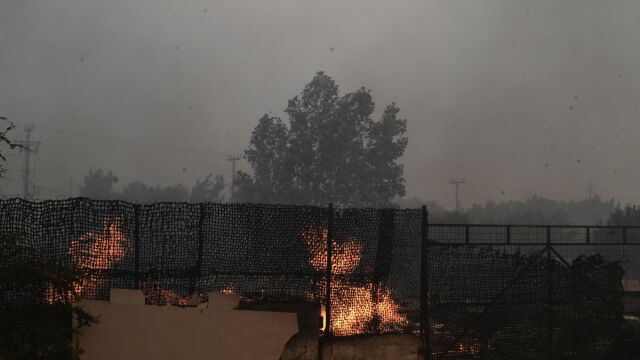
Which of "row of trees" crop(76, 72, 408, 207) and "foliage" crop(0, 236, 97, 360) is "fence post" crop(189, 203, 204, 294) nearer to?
"foliage" crop(0, 236, 97, 360)

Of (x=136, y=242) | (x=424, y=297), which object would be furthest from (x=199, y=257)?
(x=424, y=297)

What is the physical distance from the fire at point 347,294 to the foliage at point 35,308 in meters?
3.25

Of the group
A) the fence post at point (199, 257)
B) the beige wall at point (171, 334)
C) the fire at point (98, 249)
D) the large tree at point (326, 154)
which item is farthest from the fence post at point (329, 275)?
the large tree at point (326, 154)

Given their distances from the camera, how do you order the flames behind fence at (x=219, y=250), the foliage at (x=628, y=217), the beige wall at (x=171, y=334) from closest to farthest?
the beige wall at (x=171, y=334)
the flames behind fence at (x=219, y=250)
the foliage at (x=628, y=217)

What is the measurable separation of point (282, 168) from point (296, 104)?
6581 mm

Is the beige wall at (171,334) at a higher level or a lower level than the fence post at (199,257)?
lower

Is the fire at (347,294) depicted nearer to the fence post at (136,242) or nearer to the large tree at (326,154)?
the fence post at (136,242)

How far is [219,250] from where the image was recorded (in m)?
7.32

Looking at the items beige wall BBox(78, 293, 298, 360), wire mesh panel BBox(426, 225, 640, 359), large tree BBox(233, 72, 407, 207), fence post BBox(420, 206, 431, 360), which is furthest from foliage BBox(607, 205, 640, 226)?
beige wall BBox(78, 293, 298, 360)

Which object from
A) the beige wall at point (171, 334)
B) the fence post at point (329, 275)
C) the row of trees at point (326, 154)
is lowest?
the beige wall at point (171, 334)

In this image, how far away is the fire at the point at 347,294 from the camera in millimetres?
7406

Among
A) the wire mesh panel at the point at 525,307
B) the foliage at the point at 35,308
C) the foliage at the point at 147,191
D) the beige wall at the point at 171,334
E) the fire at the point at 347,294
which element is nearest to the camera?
the foliage at the point at 35,308

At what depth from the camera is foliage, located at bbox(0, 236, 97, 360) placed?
6.16 meters

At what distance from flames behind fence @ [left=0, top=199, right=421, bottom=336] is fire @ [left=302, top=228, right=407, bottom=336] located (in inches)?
0.6
